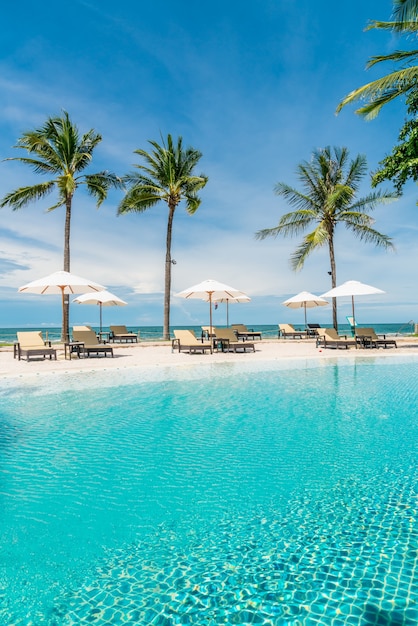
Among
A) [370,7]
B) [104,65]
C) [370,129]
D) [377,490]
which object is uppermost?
[370,7]

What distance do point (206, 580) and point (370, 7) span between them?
18.6 metres

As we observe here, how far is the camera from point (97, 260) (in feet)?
84.7

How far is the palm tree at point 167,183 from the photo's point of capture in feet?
64.2

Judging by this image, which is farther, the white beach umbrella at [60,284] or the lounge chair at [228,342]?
the lounge chair at [228,342]

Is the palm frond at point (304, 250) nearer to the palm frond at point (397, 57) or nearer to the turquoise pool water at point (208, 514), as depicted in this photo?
the palm frond at point (397, 57)

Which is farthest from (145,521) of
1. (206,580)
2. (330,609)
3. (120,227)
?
(120,227)

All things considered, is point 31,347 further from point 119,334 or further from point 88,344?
point 119,334

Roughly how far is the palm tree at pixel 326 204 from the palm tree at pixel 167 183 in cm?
461

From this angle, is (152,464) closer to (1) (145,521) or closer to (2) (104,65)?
(1) (145,521)

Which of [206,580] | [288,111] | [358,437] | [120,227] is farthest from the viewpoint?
[120,227]

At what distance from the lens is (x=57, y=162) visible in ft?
57.7

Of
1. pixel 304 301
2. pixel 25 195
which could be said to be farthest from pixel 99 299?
pixel 304 301

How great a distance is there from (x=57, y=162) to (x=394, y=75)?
13.6m

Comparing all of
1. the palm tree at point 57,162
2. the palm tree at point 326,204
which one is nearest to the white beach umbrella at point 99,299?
the palm tree at point 57,162
